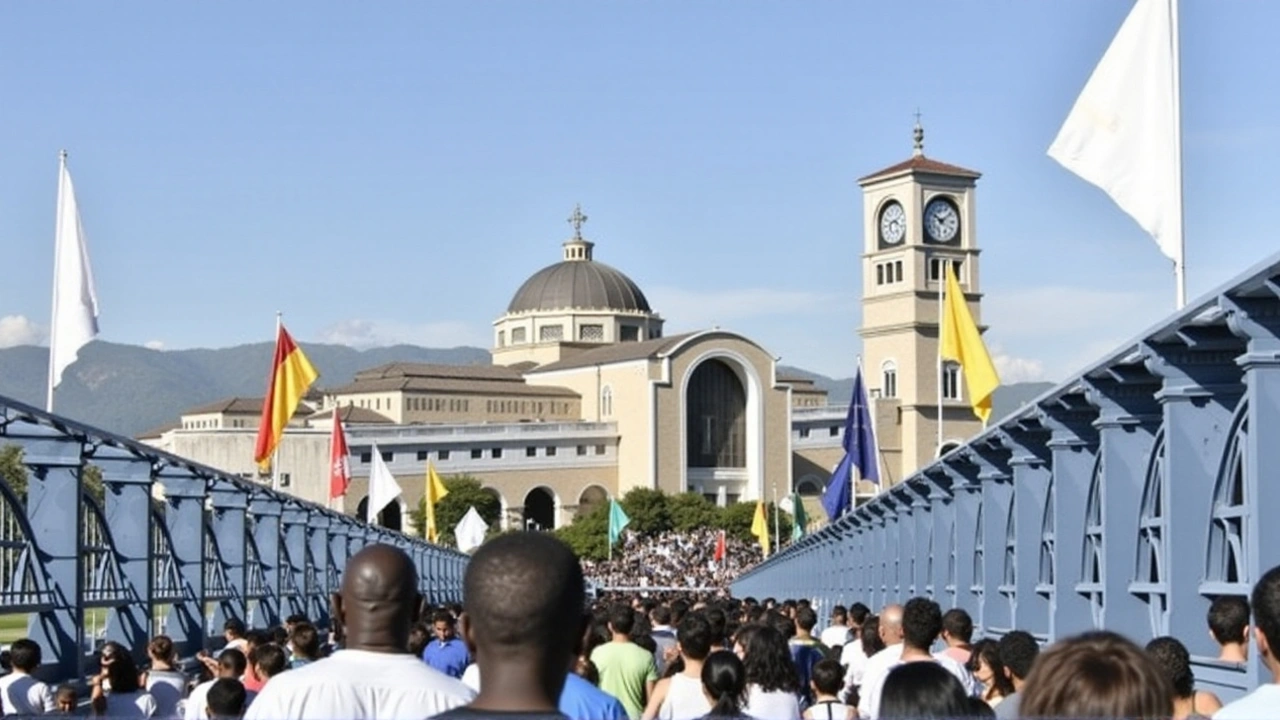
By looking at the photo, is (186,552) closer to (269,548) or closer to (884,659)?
(269,548)

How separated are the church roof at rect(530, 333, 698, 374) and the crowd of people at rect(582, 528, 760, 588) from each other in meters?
23.6

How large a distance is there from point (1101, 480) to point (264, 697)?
10.2 meters

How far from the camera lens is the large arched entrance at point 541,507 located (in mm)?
149562

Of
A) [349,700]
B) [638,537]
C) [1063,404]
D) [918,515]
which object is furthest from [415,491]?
[349,700]

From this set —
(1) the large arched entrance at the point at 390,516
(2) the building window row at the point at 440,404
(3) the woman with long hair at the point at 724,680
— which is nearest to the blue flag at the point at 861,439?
(3) the woman with long hair at the point at 724,680

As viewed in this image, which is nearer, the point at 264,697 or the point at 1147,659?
the point at 1147,659

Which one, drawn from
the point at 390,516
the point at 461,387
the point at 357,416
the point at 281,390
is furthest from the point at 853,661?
the point at 461,387

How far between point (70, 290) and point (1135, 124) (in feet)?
36.2

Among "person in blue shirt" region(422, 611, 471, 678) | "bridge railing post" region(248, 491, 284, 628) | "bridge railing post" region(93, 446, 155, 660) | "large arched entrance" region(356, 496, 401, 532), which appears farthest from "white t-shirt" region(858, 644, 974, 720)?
"large arched entrance" region(356, 496, 401, 532)

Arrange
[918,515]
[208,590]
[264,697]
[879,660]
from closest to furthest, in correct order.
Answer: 1. [264,697]
2. [879,660]
3. [208,590]
4. [918,515]

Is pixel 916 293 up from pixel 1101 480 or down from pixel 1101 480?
up

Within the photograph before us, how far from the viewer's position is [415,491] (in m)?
141

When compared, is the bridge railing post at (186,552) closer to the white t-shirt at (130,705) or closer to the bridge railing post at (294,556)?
the bridge railing post at (294,556)

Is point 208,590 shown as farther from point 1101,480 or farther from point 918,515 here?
point 1101,480
